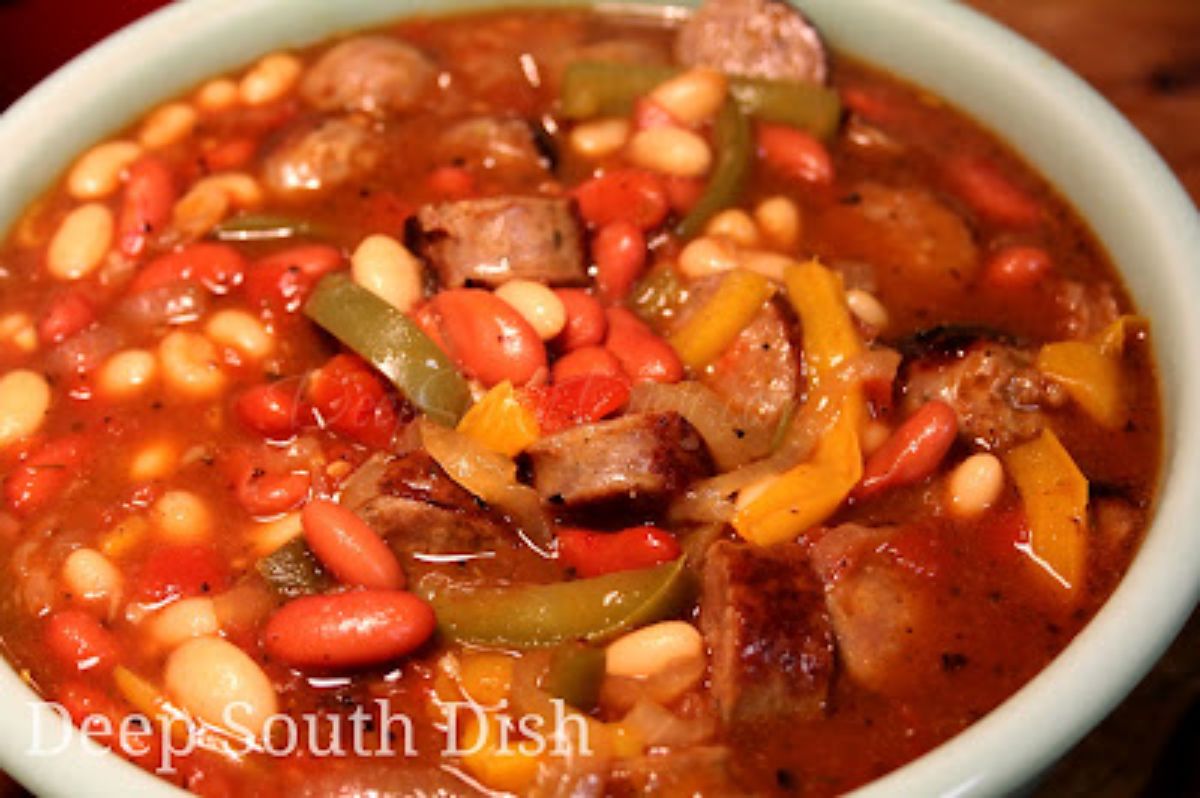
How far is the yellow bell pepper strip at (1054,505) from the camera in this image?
2652mm

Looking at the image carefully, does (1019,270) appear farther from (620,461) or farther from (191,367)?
(191,367)

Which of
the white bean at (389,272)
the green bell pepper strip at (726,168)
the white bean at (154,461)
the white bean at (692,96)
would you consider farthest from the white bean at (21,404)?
the white bean at (692,96)

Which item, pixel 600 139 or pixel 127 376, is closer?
pixel 127 376

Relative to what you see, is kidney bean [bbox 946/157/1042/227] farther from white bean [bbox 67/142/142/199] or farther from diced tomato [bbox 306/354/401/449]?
white bean [bbox 67/142/142/199]

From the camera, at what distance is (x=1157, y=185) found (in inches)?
120

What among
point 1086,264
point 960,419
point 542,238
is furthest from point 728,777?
point 1086,264

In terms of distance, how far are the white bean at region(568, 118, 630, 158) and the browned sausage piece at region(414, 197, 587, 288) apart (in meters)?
0.39

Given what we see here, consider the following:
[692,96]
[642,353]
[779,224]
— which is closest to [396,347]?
[642,353]

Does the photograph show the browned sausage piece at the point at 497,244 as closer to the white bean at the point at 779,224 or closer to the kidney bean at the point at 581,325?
the kidney bean at the point at 581,325

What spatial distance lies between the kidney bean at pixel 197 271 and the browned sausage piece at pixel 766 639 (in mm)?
1306

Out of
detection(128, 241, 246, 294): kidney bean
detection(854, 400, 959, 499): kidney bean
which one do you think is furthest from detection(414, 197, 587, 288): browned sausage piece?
detection(854, 400, 959, 499): kidney bean

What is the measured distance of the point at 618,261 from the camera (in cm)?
315

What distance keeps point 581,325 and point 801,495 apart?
0.60 meters

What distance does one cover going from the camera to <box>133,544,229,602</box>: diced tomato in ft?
8.82
